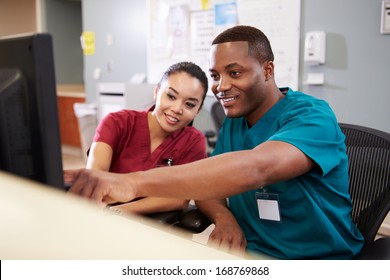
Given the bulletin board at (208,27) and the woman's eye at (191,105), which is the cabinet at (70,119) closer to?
the bulletin board at (208,27)

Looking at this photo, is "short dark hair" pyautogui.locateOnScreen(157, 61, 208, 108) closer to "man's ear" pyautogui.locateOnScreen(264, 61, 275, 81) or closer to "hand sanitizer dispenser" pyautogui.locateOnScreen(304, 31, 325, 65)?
"man's ear" pyautogui.locateOnScreen(264, 61, 275, 81)

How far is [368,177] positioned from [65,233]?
2.69 feet

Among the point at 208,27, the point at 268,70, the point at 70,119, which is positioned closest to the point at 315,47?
the point at 208,27

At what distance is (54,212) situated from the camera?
54 centimetres

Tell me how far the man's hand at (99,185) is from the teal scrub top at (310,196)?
1.16 feet

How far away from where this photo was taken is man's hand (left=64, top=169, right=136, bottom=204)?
0.59 m

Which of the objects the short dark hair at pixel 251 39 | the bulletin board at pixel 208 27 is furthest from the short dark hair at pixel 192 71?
the bulletin board at pixel 208 27

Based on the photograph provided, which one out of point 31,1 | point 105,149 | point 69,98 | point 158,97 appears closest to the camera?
point 105,149

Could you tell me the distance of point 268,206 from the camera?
973 mm

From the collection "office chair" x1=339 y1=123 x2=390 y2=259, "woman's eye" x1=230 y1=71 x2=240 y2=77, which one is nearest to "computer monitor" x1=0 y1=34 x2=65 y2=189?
"woman's eye" x1=230 y1=71 x2=240 y2=77

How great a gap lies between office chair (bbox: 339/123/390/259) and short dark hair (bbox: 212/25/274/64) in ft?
1.10

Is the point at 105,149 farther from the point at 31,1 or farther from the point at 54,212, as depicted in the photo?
the point at 31,1
